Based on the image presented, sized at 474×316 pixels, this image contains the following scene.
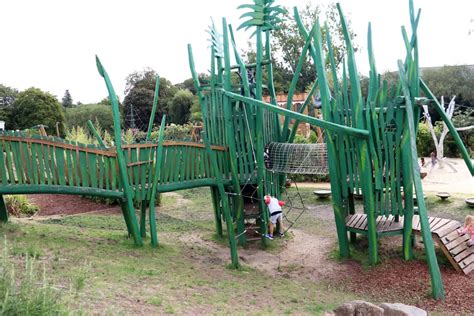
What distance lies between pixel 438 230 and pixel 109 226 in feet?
21.1

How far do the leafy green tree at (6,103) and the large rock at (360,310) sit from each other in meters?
33.2

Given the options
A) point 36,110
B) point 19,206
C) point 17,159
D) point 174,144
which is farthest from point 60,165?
point 36,110

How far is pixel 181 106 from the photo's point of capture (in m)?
40.0

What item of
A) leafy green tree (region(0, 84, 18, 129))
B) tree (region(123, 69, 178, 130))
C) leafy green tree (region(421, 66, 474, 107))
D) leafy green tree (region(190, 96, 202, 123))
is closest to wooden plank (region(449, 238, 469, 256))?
leafy green tree (region(421, 66, 474, 107))

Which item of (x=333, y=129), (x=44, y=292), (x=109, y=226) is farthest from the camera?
(x=109, y=226)

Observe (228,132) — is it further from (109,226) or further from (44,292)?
(44,292)

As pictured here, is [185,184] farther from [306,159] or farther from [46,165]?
[46,165]

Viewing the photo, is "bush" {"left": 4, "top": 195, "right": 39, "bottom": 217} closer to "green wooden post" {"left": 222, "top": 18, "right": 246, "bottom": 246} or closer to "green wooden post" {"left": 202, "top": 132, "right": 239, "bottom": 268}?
"green wooden post" {"left": 202, "top": 132, "right": 239, "bottom": 268}

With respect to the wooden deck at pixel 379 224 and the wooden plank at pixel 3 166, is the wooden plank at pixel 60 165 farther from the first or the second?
the wooden deck at pixel 379 224

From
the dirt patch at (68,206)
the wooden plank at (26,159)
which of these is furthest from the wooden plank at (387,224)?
the dirt patch at (68,206)

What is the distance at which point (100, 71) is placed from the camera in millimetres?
6801

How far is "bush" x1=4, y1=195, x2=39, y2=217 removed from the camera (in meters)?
9.89

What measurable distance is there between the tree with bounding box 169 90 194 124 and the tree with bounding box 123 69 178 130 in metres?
1.07

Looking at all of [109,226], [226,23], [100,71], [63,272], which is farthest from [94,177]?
[226,23]
